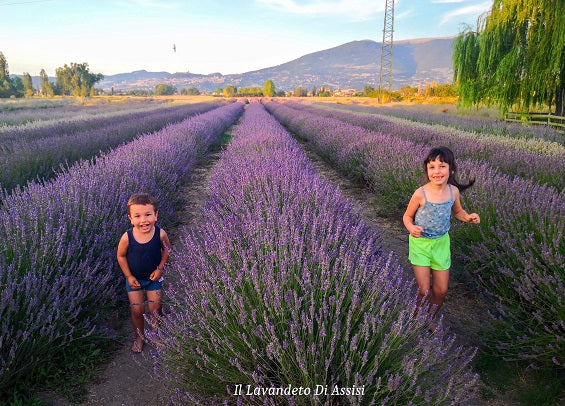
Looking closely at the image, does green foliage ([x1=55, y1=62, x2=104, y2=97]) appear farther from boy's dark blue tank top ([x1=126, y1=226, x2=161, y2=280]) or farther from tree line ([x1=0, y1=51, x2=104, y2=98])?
boy's dark blue tank top ([x1=126, y1=226, x2=161, y2=280])

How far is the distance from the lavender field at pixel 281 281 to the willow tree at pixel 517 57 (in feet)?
25.0

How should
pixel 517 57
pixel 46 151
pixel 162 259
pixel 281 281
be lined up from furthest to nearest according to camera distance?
pixel 517 57
pixel 46 151
pixel 162 259
pixel 281 281

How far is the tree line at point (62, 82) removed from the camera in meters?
62.0

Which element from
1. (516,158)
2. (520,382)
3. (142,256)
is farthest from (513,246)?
(516,158)

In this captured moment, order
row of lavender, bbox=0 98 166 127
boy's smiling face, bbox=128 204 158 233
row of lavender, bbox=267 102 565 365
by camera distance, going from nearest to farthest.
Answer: row of lavender, bbox=267 102 565 365
boy's smiling face, bbox=128 204 158 233
row of lavender, bbox=0 98 166 127

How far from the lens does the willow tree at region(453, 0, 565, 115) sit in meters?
10.0

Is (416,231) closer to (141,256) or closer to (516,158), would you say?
(141,256)

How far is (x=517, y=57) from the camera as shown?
11.0 meters

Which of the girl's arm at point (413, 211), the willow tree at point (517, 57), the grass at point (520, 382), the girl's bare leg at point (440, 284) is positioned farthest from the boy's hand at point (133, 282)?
the willow tree at point (517, 57)

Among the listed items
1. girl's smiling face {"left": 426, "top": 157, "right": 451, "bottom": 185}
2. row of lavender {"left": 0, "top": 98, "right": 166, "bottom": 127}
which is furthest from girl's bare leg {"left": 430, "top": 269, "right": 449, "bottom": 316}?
row of lavender {"left": 0, "top": 98, "right": 166, "bottom": 127}

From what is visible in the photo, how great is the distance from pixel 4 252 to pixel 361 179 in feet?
19.2

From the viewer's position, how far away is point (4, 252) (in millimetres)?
2102

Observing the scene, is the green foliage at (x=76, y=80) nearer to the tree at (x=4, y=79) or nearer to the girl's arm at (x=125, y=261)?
the tree at (x=4, y=79)

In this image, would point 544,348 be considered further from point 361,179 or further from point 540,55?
point 540,55
